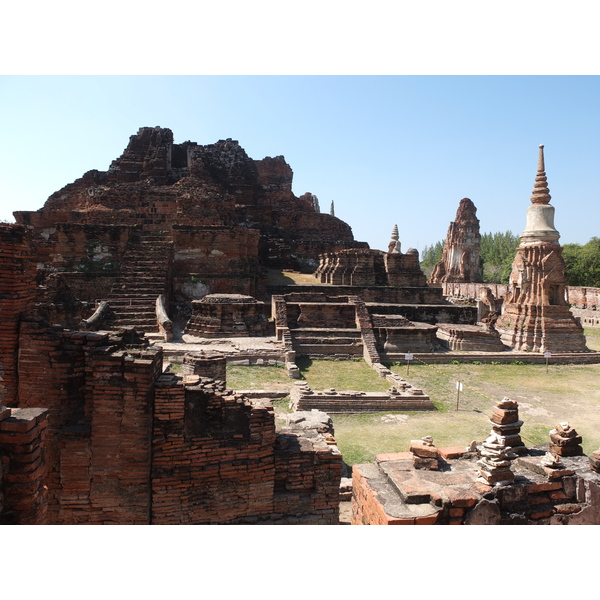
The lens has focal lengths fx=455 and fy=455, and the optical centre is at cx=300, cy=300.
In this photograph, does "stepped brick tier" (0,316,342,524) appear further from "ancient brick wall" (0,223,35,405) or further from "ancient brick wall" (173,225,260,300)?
"ancient brick wall" (173,225,260,300)

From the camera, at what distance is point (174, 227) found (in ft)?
65.7

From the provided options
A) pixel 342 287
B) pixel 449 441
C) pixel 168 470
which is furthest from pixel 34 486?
pixel 342 287

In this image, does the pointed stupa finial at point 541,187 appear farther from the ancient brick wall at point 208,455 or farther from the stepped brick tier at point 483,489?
the ancient brick wall at point 208,455

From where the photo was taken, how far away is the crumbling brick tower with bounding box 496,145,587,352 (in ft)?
61.0

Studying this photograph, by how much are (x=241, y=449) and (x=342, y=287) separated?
1775 centimetres

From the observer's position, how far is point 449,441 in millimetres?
8906

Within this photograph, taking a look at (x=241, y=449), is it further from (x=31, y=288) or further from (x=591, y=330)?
(x=591, y=330)

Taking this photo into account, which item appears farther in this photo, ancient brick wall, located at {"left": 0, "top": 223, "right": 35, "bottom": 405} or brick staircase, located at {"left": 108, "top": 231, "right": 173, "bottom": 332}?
brick staircase, located at {"left": 108, "top": 231, "right": 173, "bottom": 332}

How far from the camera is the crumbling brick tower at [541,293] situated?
61.0 ft

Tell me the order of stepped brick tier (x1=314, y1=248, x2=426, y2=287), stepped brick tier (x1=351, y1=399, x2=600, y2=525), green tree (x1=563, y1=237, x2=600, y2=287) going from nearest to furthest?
stepped brick tier (x1=351, y1=399, x2=600, y2=525) < stepped brick tier (x1=314, y1=248, x2=426, y2=287) < green tree (x1=563, y1=237, x2=600, y2=287)

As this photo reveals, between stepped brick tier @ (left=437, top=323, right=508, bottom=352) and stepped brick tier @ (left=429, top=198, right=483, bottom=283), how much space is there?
119ft

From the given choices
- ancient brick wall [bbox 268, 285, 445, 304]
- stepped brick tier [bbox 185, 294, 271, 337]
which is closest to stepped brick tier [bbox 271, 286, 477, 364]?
stepped brick tier [bbox 185, 294, 271, 337]

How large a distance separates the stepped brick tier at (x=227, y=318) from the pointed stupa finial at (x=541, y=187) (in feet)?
42.9

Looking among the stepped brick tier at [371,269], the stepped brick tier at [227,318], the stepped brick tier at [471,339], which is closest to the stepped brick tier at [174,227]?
the stepped brick tier at [227,318]
